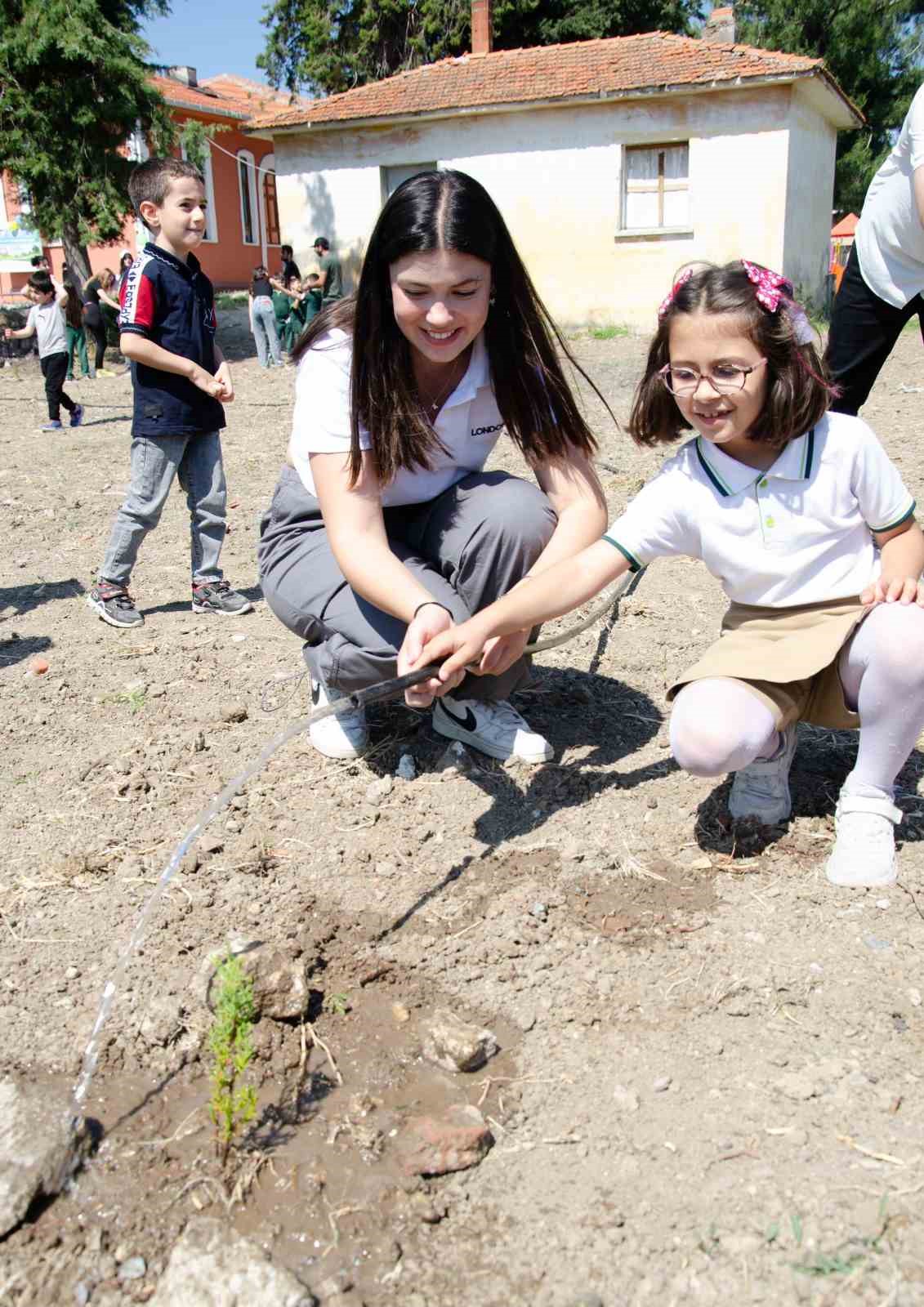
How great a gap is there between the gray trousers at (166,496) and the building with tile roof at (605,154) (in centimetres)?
1350

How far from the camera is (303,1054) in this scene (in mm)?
1977

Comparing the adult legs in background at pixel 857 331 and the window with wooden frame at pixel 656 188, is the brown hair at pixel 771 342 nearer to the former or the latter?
the adult legs in background at pixel 857 331

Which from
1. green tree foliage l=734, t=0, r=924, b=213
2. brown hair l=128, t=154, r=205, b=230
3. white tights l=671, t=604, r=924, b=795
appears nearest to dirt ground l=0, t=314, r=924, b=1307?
A: white tights l=671, t=604, r=924, b=795

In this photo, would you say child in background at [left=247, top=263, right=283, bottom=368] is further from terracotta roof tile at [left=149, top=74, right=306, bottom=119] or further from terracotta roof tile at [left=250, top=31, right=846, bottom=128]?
terracotta roof tile at [left=149, top=74, right=306, bottom=119]

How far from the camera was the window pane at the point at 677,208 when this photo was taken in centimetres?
1639

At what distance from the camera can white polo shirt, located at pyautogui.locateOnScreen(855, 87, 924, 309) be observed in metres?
3.18

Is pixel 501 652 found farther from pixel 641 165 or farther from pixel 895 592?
pixel 641 165

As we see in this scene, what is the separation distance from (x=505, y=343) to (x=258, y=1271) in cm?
198

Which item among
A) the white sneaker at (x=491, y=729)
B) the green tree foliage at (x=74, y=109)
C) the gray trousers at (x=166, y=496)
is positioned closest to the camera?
the white sneaker at (x=491, y=729)

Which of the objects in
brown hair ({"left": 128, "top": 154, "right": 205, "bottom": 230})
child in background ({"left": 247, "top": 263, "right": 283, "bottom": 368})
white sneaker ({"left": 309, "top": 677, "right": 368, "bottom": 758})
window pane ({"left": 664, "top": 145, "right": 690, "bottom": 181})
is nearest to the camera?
white sneaker ({"left": 309, "top": 677, "right": 368, "bottom": 758})

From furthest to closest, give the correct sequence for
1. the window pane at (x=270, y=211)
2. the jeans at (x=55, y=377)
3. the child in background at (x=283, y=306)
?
1. the window pane at (x=270, y=211)
2. the child in background at (x=283, y=306)
3. the jeans at (x=55, y=377)

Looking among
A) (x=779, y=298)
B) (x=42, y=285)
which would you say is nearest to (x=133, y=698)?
(x=779, y=298)

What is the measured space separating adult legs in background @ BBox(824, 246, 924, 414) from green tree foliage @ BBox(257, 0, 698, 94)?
73.5 ft

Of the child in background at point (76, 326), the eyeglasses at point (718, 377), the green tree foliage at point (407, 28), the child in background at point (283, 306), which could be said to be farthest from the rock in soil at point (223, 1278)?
the green tree foliage at point (407, 28)
